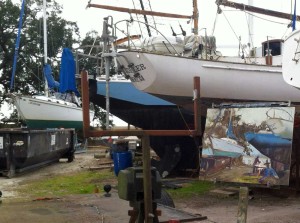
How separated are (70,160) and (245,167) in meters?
11.9

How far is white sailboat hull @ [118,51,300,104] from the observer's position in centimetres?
1329

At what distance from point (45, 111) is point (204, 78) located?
13533 mm

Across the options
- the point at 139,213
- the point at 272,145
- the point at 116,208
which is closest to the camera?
the point at 139,213

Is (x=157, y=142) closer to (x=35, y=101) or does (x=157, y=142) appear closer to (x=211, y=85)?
(x=211, y=85)


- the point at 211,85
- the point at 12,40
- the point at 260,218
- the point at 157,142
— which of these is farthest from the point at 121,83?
the point at 12,40

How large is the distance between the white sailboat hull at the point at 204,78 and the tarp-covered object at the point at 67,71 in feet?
15.6

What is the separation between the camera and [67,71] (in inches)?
724

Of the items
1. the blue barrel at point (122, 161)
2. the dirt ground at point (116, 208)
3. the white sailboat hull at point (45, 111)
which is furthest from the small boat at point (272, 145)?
the white sailboat hull at point (45, 111)

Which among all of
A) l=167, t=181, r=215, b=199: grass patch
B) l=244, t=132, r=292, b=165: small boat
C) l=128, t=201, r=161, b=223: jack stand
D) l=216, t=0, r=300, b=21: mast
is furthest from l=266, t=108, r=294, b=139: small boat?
l=216, t=0, r=300, b=21: mast

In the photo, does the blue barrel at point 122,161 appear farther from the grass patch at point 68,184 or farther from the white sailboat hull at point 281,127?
the white sailboat hull at point 281,127

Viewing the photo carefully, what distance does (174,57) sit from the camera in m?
13.4

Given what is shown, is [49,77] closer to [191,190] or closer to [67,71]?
[67,71]

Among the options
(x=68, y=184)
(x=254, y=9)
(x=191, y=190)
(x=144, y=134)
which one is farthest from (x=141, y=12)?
(x=144, y=134)

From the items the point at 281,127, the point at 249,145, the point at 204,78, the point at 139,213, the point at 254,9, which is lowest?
the point at 139,213
